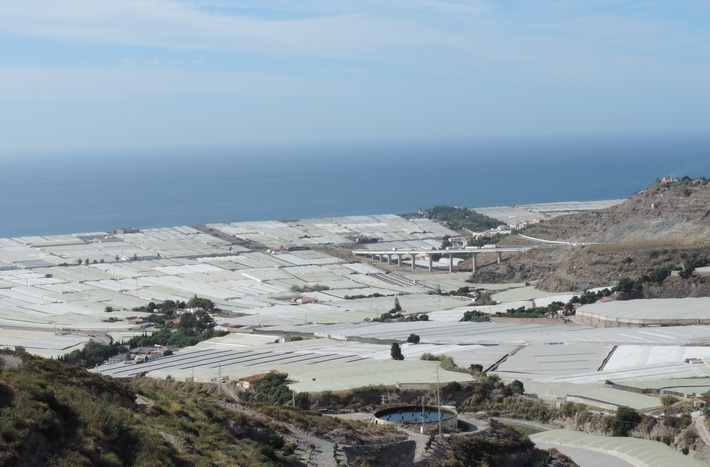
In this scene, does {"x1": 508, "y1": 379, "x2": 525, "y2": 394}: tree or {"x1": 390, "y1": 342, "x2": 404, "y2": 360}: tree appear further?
{"x1": 390, "y1": 342, "x2": 404, "y2": 360}: tree

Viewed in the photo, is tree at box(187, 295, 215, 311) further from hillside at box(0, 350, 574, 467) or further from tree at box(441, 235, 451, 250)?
hillside at box(0, 350, 574, 467)

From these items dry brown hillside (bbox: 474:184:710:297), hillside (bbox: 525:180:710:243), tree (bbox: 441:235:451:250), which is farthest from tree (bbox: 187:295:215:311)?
hillside (bbox: 525:180:710:243)

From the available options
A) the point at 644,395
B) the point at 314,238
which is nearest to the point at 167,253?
the point at 314,238

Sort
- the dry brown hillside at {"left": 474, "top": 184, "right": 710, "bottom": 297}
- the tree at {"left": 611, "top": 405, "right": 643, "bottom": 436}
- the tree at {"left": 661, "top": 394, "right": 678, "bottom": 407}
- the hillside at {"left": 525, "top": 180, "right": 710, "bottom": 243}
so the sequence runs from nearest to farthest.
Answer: the tree at {"left": 611, "top": 405, "right": 643, "bottom": 436} < the tree at {"left": 661, "top": 394, "right": 678, "bottom": 407} < the dry brown hillside at {"left": 474, "top": 184, "right": 710, "bottom": 297} < the hillside at {"left": 525, "top": 180, "right": 710, "bottom": 243}

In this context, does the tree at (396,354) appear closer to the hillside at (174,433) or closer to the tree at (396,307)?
the hillside at (174,433)

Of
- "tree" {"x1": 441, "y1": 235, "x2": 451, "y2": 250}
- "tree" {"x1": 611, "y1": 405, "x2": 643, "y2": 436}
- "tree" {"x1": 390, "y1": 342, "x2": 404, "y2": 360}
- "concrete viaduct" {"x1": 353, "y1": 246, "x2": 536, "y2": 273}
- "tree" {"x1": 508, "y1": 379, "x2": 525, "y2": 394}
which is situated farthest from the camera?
"tree" {"x1": 441, "y1": 235, "x2": 451, "y2": 250}

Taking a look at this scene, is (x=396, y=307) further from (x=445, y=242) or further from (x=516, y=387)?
(x=445, y=242)

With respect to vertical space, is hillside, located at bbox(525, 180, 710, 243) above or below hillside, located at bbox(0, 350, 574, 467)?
above

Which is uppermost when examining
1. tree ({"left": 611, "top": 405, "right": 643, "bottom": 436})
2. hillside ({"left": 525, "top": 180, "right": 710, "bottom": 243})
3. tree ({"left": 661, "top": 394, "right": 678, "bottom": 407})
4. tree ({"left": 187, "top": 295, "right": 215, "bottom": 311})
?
hillside ({"left": 525, "top": 180, "right": 710, "bottom": 243})
